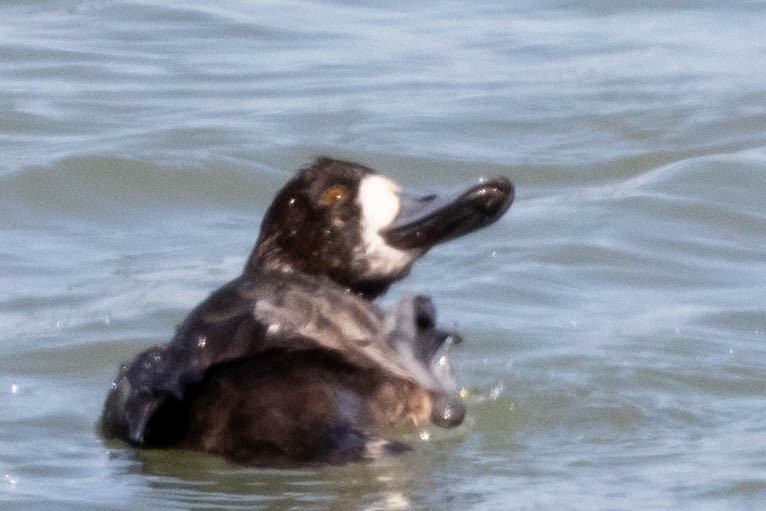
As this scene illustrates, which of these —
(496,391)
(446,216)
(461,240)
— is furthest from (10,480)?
(461,240)

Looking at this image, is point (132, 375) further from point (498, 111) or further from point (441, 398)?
point (498, 111)

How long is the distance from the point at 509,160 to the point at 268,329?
4741mm

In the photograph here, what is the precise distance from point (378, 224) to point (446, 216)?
207 mm

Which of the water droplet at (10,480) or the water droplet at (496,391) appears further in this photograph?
the water droplet at (496,391)

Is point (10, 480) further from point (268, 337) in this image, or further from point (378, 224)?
point (378, 224)

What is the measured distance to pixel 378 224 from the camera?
6211 mm

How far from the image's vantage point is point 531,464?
5.73 meters

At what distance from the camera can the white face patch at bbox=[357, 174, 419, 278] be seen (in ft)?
20.3

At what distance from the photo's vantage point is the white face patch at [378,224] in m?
6.18

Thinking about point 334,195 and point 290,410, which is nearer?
point 290,410

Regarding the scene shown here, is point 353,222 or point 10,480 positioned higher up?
point 353,222

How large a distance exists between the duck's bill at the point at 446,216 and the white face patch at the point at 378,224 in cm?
2

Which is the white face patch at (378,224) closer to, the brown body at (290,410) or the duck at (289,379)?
the duck at (289,379)

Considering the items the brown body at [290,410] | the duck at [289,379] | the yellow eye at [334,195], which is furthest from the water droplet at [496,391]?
the brown body at [290,410]
